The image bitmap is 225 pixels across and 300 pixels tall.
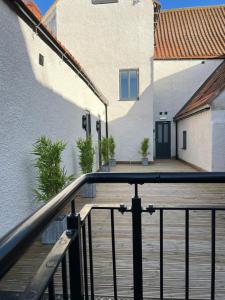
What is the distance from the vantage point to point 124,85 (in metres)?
12.4

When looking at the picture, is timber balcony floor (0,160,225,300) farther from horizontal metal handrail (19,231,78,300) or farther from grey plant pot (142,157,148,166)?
grey plant pot (142,157,148,166)

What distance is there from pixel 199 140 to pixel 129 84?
4633 millimetres

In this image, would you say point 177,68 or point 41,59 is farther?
point 177,68

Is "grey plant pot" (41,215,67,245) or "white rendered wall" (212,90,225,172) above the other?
"white rendered wall" (212,90,225,172)

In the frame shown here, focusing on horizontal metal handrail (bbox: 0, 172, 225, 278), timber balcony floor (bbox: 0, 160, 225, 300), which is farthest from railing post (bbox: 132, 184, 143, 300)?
timber balcony floor (bbox: 0, 160, 225, 300)

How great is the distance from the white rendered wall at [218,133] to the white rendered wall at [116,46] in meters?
4.67

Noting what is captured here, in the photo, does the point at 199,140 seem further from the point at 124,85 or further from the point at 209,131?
the point at 124,85

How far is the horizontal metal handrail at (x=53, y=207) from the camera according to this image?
0.54 meters

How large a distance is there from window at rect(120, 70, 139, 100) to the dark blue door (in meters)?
2.84

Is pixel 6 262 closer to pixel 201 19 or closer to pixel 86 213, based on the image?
pixel 86 213

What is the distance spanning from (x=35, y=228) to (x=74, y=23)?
13005 mm

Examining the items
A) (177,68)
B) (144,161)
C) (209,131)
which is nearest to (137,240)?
(209,131)

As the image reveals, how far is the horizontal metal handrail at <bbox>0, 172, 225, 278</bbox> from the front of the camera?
54 centimetres

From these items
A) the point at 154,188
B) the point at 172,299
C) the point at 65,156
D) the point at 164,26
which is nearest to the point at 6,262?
the point at 172,299
